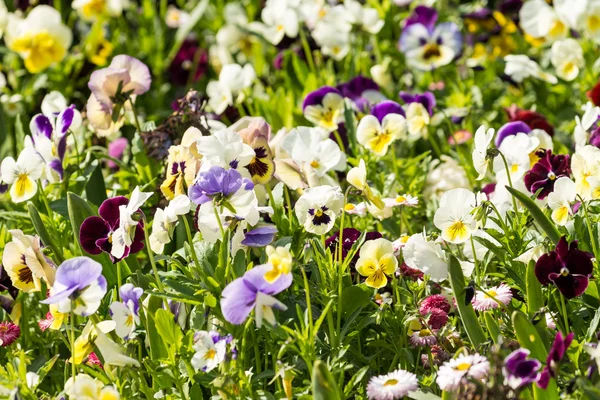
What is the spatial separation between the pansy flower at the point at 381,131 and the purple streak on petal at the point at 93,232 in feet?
1.98

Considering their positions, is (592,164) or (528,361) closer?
(528,361)

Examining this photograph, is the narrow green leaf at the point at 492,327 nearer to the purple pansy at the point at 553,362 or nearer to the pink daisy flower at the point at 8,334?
the purple pansy at the point at 553,362

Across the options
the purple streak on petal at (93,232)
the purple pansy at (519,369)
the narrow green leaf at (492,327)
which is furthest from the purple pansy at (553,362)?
the purple streak on petal at (93,232)

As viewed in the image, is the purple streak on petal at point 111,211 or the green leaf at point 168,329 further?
the purple streak on petal at point 111,211

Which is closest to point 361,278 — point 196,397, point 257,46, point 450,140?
point 196,397

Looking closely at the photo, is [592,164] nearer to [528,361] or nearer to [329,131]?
[528,361]

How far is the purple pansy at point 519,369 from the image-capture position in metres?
1.19

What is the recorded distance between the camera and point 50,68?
10.3 feet

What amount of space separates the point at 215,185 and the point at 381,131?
0.61m

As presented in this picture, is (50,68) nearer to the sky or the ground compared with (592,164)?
nearer to the ground

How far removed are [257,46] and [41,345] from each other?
68.6 inches

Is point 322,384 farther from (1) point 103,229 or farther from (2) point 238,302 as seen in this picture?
(1) point 103,229

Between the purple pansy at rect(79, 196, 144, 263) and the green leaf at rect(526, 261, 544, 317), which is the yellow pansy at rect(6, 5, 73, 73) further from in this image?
the green leaf at rect(526, 261, 544, 317)

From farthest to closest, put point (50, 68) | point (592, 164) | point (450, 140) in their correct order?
point (50, 68) → point (450, 140) → point (592, 164)
